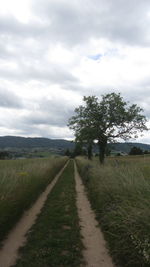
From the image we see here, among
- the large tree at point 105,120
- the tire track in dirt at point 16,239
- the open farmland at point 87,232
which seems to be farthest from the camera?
the large tree at point 105,120

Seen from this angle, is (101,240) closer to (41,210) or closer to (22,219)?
(22,219)

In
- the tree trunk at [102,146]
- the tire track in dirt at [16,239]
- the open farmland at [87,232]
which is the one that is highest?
the tree trunk at [102,146]

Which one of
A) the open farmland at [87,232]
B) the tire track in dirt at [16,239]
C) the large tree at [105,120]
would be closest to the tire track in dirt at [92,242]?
the open farmland at [87,232]

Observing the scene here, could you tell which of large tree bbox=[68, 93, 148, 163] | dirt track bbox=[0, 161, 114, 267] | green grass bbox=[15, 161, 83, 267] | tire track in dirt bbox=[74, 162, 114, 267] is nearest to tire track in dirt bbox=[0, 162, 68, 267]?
dirt track bbox=[0, 161, 114, 267]

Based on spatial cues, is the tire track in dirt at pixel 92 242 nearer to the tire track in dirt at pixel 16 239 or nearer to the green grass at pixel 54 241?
the green grass at pixel 54 241

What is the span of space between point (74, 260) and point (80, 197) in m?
7.46

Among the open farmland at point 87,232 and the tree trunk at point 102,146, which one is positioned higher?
the tree trunk at point 102,146

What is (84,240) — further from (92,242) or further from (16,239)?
(16,239)

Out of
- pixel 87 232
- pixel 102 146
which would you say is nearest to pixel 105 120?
pixel 102 146

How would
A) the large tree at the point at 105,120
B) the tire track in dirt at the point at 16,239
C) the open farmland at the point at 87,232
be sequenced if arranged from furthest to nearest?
1. the large tree at the point at 105,120
2. the tire track in dirt at the point at 16,239
3. the open farmland at the point at 87,232

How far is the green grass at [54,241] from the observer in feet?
16.2

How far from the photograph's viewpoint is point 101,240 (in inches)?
247

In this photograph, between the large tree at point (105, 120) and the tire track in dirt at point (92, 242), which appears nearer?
the tire track in dirt at point (92, 242)

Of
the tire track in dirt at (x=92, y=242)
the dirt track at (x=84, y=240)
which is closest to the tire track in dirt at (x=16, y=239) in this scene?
the dirt track at (x=84, y=240)
